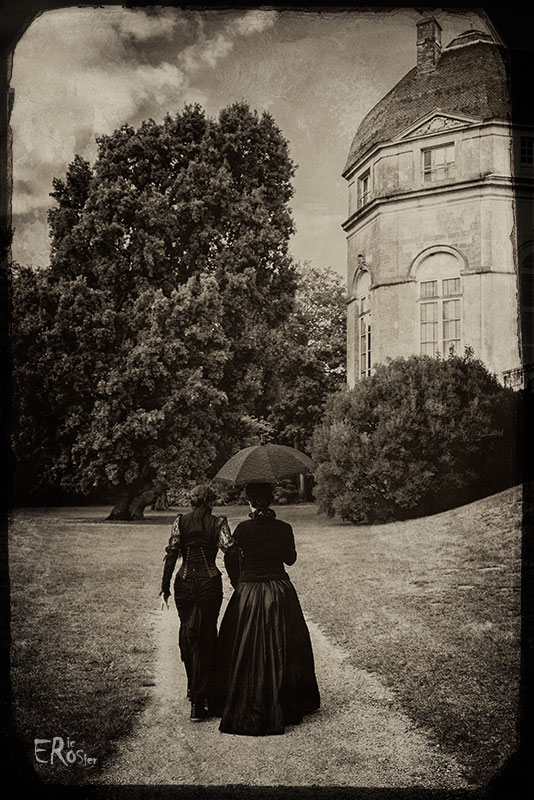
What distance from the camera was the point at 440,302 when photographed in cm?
570

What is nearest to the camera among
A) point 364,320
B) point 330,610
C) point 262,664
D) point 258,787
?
point 258,787

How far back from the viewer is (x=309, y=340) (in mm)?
5898

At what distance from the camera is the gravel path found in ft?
15.7

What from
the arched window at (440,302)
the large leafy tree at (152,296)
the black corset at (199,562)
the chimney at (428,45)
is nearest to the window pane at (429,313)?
the arched window at (440,302)

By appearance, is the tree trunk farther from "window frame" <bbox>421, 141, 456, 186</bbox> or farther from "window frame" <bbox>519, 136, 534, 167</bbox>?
"window frame" <bbox>519, 136, 534, 167</bbox>

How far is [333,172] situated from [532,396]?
7.50 feet

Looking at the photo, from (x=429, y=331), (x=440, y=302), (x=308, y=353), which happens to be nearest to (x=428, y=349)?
(x=429, y=331)

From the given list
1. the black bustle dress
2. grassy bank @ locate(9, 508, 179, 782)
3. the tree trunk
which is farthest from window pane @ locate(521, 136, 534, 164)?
grassy bank @ locate(9, 508, 179, 782)

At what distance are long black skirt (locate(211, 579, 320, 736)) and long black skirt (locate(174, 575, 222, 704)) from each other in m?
0.08

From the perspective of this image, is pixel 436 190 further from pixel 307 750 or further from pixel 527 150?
pixel 307 750

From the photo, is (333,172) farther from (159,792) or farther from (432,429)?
(159,792)

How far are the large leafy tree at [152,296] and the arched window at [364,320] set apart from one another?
1.82 ft

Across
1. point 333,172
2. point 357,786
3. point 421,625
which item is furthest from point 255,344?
point 357,786

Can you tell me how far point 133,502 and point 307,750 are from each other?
2.12m
